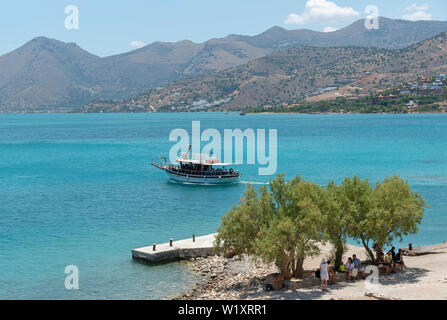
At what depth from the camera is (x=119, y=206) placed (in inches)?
1796

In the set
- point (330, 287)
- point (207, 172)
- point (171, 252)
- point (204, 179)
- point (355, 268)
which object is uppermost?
point (207, 172)

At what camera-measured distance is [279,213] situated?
867 inches

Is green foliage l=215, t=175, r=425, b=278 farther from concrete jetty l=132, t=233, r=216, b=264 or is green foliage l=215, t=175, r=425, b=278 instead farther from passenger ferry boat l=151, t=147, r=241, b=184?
passenger ferry boat l=151, t=147, r=241, b=184

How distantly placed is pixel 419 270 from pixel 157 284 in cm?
1249

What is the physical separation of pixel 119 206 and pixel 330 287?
2859cm

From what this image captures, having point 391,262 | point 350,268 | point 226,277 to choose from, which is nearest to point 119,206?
point 226,277

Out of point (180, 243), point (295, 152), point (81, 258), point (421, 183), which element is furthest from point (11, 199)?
point (295, 152)

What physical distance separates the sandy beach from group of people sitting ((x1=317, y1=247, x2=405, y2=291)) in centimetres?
31

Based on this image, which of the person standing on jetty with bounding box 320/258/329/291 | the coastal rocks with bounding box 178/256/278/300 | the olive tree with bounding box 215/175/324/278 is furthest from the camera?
the coastal rocks with bounding box 178/256/278/300

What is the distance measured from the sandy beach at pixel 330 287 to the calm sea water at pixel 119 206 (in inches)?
60.7

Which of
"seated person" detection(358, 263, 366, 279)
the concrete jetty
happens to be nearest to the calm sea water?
the concrete jetty

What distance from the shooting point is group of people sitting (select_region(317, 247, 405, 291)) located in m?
20.5

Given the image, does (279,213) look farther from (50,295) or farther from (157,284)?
(50,295)

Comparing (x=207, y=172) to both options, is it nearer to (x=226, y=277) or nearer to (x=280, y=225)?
(x=226, y=277)
